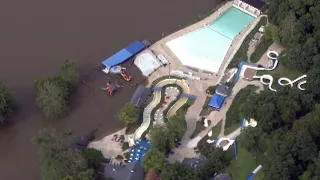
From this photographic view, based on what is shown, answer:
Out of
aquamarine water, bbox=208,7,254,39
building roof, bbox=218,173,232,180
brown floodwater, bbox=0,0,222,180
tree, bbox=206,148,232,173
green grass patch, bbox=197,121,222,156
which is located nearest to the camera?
building roof, bbox=218,173,232,180

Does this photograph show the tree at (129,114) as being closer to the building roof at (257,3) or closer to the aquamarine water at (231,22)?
the aquamarine water at (231,22)

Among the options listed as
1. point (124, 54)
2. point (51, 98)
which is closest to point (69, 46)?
point (124, 54)

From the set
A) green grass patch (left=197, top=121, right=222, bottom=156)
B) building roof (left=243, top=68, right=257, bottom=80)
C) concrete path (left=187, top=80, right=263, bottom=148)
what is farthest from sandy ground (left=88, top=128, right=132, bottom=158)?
building roof (left=243, top=68, right=257, bottom=80)

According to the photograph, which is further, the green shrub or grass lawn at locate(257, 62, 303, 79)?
grass lawn at locate(257, 62, 303, 79)

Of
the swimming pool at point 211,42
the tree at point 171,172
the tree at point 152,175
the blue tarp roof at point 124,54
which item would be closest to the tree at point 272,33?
the swimming pool at point 211,42

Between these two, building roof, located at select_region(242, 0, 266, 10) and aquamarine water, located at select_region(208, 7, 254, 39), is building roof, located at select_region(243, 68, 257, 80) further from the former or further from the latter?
building roof, located at select_region(242, 0, 266, 10)

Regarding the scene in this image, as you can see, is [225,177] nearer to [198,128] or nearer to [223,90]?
[198,128]

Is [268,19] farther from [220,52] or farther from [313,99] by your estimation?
[313,99]
